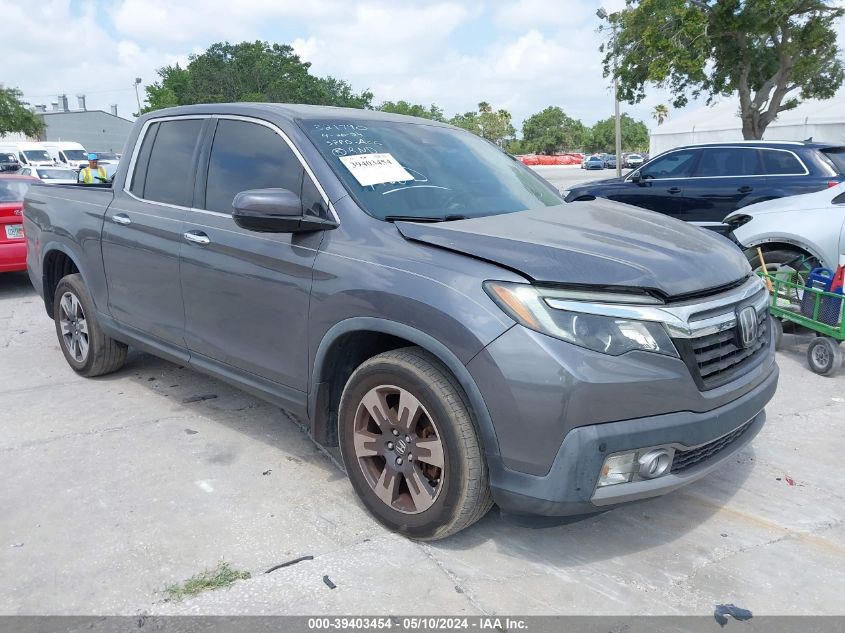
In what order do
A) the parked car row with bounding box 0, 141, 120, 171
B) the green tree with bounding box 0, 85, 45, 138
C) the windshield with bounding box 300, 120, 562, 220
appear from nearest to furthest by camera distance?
the windshield with bounding box 300, 120, 562, 220 < the parked car row with bounding box 0, 141, 120, 171 < the green tree with bounding box 0, 85, 45, 138

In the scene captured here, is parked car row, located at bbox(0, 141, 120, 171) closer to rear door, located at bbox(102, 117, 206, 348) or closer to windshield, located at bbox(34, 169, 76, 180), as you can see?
windshield, located at bbox(34, 169, 76, 180)

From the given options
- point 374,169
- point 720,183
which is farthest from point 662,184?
point 374,169

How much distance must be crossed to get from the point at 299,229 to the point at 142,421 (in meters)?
2.05

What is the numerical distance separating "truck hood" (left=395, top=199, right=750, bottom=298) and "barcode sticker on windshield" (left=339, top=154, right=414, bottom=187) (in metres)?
0.38

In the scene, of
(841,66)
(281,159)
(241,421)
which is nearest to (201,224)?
(281,159)

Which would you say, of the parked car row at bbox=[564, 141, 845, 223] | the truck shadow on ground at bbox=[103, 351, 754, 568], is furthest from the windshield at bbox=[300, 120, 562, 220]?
the parked car row at bbox=[564, 141, 845, 223]

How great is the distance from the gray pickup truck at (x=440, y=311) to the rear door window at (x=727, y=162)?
5.86m

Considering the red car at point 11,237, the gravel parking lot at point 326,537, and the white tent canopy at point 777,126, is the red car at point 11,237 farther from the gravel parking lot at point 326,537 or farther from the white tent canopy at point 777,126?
the white tent canopy at point 777,126

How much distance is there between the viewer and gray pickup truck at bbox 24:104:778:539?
263 cm

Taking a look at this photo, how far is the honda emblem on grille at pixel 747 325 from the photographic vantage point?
117 inches

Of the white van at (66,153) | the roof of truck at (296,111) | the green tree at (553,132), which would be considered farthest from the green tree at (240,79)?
the roof of truck at (296,111)

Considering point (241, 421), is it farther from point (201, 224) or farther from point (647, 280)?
point (647, 280)

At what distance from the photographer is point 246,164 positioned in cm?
384

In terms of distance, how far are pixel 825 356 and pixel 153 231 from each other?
16.0 ft
